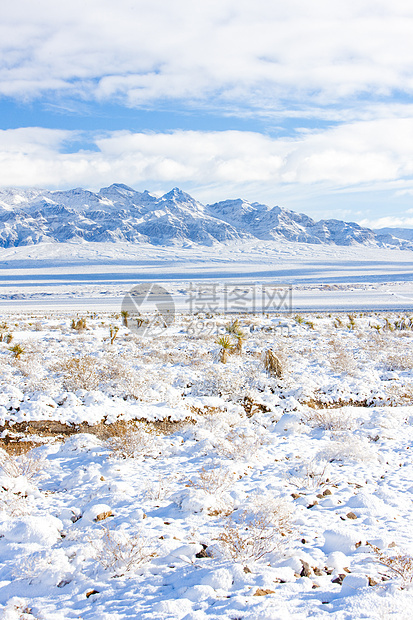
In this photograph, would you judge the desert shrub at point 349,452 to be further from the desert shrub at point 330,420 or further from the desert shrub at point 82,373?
the desert shrub at point 82,373

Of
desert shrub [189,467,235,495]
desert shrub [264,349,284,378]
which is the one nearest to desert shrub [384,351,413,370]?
desert shrub [264,349,284,378]

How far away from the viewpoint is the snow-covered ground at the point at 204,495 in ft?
9.47

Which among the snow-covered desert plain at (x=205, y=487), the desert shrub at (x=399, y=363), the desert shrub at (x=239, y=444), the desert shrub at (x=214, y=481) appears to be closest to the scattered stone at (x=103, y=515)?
the snow-covered desert plain at (x=205, y=487)

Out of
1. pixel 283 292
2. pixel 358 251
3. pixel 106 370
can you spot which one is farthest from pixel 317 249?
pixel 106 370

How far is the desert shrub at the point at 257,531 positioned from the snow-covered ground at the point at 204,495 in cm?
2

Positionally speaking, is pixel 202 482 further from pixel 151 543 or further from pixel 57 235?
pixel 57 235

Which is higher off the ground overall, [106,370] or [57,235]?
[57,235]

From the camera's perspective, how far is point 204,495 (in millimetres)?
4188

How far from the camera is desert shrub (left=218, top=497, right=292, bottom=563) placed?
3.30 metres

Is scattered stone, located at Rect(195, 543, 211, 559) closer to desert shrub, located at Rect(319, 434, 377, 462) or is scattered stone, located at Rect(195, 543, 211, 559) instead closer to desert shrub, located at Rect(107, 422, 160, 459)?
desert shrub, located at Rect(107, 422, 160, 459)

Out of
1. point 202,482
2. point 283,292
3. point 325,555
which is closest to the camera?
point 325,555

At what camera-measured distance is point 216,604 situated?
277cm

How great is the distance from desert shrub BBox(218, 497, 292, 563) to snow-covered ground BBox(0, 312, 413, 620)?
0.05 feet

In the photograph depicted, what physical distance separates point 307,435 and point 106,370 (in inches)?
205
